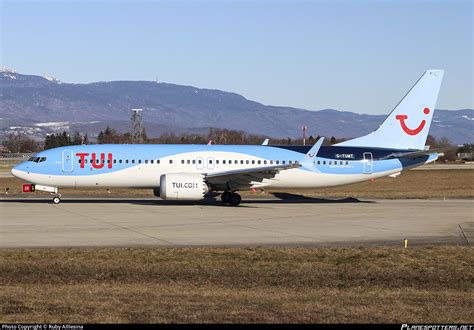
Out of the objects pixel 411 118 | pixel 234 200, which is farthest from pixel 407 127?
pixel 234 200

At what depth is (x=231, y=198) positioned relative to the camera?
40.0m

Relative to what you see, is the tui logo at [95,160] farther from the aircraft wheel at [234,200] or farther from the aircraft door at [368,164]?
the aircraft door at [368,164]

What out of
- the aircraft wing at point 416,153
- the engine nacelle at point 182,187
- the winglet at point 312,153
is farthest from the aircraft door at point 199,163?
the aircraft wing at point 416,153

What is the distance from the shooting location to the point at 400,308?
13.7m

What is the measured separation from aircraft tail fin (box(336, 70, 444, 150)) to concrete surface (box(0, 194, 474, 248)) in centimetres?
Answer: 351

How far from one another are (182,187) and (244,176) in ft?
11.5

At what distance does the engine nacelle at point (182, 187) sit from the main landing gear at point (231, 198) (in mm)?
1881

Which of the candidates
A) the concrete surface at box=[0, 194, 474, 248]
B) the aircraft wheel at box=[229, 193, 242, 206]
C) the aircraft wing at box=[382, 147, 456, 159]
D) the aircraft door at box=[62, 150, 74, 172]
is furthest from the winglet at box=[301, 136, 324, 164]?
the aircraft door at box=[62, 150, 74, 172]

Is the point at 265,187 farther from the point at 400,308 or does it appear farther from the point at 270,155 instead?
the point at 400,308

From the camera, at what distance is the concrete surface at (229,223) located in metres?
25.0

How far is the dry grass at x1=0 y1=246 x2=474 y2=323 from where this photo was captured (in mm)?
13039

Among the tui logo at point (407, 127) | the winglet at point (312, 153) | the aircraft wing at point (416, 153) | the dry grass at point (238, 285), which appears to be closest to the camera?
the dry grass at point (238, 285)

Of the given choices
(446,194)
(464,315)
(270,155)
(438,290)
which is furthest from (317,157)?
(464,315)

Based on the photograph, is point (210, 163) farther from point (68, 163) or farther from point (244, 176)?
point (68, 163)
